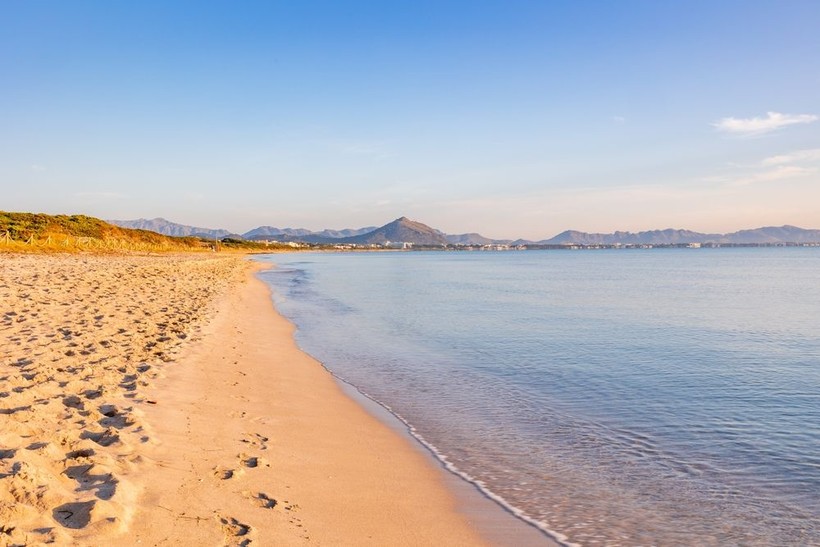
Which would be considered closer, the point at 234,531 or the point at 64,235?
the point at 234,531

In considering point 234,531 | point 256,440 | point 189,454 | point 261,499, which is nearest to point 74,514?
point 234,531

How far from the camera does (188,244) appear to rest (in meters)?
127

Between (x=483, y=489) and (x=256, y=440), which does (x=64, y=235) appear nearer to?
(x=256, y=440)

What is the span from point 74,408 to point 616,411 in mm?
9478

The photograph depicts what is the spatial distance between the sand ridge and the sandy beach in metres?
0.02

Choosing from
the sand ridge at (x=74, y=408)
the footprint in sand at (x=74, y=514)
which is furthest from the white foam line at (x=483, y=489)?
the footprint in sand at (x=74, y=514)

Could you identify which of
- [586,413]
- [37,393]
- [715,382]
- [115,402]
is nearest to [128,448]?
[115,402]

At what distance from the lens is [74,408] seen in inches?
295

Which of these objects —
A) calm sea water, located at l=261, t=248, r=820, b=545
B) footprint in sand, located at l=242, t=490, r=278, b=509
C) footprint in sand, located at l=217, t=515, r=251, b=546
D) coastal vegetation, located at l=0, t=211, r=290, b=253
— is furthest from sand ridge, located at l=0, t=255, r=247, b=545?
coastal vegetation, located at l=0, t=211, r=290, b=253

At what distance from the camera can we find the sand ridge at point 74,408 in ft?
15.0

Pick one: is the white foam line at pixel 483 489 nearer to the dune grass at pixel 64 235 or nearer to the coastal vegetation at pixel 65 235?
the coastal vegetation at pixel 65 235

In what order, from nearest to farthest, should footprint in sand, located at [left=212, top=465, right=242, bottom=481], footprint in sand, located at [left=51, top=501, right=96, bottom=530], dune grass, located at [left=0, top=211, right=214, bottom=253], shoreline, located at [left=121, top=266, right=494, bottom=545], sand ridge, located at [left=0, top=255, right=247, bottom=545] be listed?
footprint in sand, located at [left=51, top=501, right=96, bottom=530] < sand ridge, located at [left=0, top=255, right=247, bottom=545] < shoreline, located at [left=121, top=266, right=494, bottom=545] < footprint in sand, located at [left=212, top=465, right=242, bottom=481] < dune grass, located at [left=0, top=211, right=214, bottom=253]

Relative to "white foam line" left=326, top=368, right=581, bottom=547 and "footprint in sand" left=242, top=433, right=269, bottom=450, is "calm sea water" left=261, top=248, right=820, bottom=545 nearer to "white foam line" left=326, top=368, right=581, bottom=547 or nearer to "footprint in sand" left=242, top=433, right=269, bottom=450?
"white foam line" left=326, top=368, right=581, bottom=547

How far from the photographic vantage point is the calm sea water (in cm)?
656
